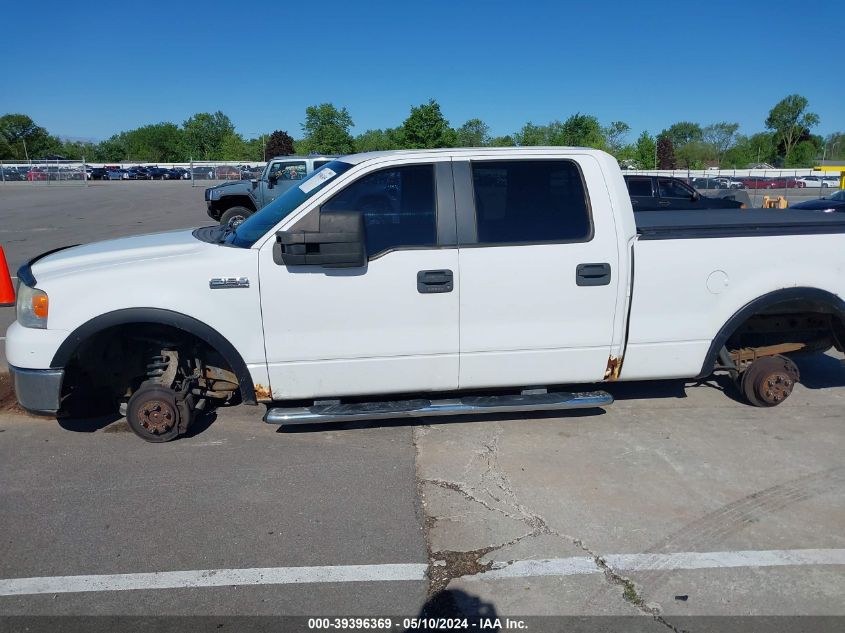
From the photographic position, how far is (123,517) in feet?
12.1

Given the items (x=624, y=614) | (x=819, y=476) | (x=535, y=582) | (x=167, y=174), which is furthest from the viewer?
(x=167, y=174)

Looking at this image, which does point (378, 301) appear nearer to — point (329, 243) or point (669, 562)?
point (329, 243)

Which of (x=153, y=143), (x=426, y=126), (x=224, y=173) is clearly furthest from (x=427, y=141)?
(x=153, y=143)

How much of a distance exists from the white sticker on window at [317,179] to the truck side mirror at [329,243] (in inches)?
23.8

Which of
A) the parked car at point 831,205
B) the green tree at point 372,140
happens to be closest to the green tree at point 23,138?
the green tree at point 372,140

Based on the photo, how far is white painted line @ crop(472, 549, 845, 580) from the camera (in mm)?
3184

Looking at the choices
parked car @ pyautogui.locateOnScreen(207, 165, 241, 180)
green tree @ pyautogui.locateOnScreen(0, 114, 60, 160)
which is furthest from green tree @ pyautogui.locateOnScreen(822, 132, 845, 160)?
green tree @ pyautogui.locateOnScreen(0, 114, 60, 160)

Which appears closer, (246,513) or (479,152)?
(246,513)

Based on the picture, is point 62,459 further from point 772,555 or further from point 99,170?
point 99,170

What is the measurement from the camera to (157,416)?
14.9 feet

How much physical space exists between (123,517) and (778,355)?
185 inches

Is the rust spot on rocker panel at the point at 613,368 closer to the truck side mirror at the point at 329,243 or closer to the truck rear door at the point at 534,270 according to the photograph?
the truck rear door at the point at 534,270

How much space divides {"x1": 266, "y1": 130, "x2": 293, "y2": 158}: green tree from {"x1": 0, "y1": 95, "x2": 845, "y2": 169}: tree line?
0.42ft

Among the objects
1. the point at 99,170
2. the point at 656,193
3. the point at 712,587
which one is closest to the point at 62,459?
the point at 712,587
